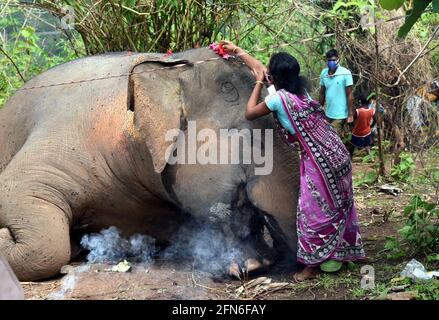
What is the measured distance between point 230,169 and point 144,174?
0.70m

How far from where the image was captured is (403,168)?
729 cm

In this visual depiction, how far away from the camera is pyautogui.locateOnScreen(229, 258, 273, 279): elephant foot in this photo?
4652 millimetres

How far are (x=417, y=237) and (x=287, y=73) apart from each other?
4.52 feet

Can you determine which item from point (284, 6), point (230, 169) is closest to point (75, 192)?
point (230, 169)

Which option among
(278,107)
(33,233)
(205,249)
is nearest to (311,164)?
(278,107)

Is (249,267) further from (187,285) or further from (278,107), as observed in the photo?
(278,107)

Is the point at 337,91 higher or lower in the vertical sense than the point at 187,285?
higher

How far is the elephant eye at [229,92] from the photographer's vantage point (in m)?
4.91

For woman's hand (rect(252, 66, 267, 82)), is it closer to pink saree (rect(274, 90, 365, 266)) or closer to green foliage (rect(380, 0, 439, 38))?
pink saree (rect(274, 90, 365, 266))

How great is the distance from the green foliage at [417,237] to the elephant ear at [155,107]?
166cm

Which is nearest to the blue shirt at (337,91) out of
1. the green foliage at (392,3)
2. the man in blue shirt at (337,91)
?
the man in blue shirt at (337,91)

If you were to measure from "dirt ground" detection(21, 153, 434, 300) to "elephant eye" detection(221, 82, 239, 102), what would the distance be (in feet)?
3.89

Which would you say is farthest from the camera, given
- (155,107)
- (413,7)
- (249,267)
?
(155,107)

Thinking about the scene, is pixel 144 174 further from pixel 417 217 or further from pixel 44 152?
pixel 417 217
